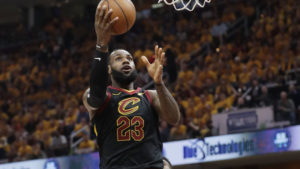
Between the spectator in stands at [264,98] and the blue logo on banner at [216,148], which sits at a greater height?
the spectator in stands at [264,98]

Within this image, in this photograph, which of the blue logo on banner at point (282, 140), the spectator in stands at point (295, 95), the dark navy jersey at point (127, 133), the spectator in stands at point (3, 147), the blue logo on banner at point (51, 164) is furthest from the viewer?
the spectator in stands at point (3, 147)

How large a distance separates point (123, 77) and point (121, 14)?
1.97 feet

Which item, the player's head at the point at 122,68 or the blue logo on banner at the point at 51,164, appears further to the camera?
the blue logo on banner at the point at 51,164

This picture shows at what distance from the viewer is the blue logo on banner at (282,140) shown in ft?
30.7

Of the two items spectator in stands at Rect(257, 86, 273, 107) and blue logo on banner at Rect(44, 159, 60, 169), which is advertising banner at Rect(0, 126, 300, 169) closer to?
blue logo on banner at Rect(44, 159, 60, 169)

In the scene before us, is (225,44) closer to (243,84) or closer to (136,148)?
(243,84)

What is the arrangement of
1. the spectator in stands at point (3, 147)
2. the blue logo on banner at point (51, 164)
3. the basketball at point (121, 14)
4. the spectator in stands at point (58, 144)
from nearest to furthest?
the basketball at point (121, 14), the blue logo on banner at point (51, 164), the spectator in stands at point (58, 144), the spectator in stands at point (3, 147)

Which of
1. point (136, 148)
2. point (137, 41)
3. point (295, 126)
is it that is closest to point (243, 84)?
point (295, 126)

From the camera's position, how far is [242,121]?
1052 cm

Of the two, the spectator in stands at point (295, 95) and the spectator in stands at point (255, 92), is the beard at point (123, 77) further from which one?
the spectator in stands at point (255, 92)

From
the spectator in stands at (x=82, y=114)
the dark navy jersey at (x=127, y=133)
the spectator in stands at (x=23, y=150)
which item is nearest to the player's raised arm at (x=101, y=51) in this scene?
the dark navy jersey at (x=127, y=133)

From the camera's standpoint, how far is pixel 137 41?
17.8 metres

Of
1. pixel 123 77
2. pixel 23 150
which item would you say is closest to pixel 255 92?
pixel 23 150

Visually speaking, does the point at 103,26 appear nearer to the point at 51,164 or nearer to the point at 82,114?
the point at 51,164
